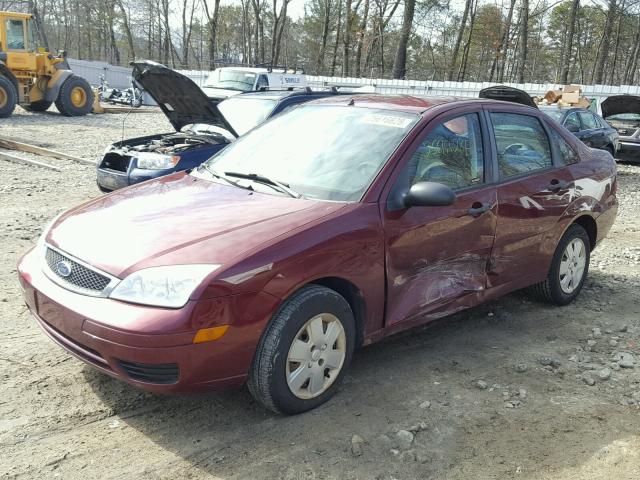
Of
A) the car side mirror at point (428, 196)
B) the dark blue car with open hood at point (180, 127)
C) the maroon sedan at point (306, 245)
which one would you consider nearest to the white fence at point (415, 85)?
the dark blue car with open hood at point (180, 127)

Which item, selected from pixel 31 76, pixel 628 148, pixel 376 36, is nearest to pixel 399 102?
pixel 628 148

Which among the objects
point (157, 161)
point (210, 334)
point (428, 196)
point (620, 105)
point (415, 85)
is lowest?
point (210, 334)

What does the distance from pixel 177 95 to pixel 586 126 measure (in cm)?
920

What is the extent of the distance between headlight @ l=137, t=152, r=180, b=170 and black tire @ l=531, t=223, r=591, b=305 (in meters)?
4.22

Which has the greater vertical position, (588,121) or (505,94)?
(505,94)

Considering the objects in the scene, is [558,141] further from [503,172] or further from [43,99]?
[43,99]

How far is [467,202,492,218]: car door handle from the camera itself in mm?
4020

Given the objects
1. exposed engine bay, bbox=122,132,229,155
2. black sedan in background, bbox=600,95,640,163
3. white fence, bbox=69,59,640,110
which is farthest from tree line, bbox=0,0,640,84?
exposed engine bay, bbox=122,132,229,155

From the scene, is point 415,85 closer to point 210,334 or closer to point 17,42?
point 17,42

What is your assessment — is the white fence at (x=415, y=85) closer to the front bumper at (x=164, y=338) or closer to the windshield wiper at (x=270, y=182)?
the windshield wiper at (x=270, y=182)

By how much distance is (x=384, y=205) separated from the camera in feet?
11.5

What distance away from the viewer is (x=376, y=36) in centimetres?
4375

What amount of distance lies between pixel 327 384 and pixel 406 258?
869 millimetres

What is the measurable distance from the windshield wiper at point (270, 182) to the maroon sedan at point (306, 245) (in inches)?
0.4
